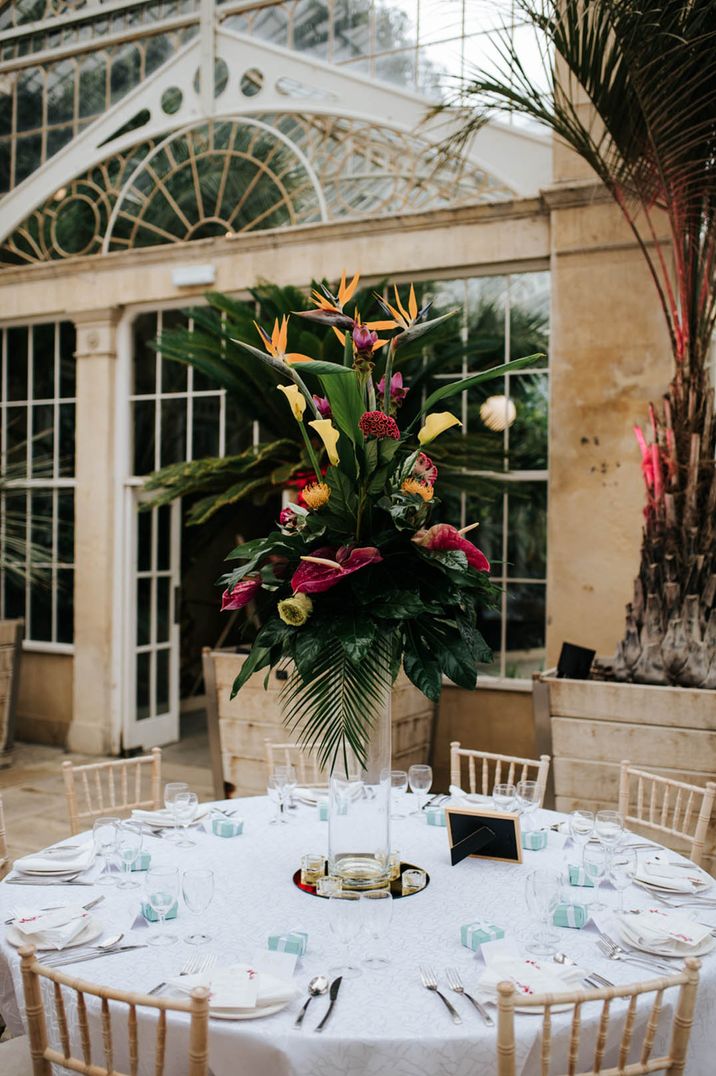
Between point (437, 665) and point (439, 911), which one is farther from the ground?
point (437, 665)

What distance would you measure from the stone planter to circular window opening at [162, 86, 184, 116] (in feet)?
16.1

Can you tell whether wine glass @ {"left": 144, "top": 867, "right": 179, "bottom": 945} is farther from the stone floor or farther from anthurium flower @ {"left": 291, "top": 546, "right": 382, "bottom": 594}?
the stone floor

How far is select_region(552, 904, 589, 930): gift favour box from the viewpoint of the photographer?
2.12 metres

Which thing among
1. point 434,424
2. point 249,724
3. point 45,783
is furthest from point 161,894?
point 45,783

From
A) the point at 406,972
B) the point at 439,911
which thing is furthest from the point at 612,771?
the point at 406,972

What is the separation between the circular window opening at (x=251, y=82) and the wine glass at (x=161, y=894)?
18.4ft

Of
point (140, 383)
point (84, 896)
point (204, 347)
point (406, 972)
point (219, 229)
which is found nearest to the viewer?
point (406, 972)

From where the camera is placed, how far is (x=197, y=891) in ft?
6.77

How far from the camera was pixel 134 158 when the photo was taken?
6.67m

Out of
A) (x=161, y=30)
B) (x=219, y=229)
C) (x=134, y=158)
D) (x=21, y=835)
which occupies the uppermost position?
(x=161, y=30)

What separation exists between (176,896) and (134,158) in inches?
233

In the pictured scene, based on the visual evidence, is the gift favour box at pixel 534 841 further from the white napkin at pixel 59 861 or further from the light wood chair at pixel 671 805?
the white napkin at pixel 59 861

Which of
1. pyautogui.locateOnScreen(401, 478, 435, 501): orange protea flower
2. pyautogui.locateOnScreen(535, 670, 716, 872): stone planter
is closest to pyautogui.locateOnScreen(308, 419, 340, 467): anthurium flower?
pyautogui.locateOnScreen(401, 478, 435, 501): orange protea flower

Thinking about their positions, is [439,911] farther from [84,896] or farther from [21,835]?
[21,835]
